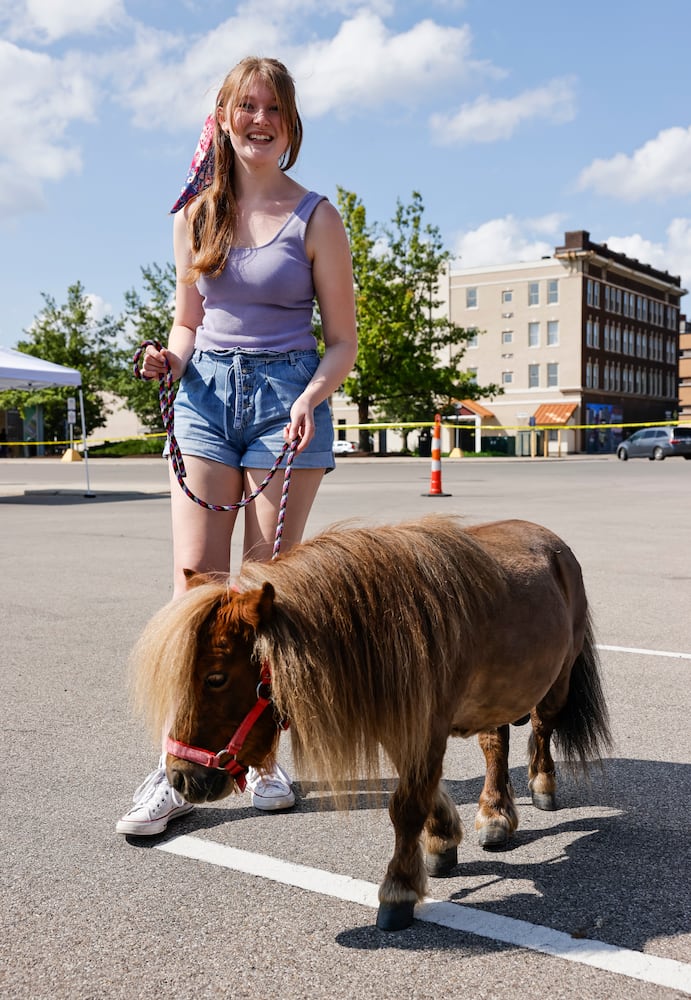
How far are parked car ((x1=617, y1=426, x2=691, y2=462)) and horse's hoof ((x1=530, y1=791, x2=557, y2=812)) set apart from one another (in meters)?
38.7

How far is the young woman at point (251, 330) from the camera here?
3129mm

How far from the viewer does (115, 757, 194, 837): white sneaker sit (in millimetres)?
3094

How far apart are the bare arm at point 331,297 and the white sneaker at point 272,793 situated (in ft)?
4.12

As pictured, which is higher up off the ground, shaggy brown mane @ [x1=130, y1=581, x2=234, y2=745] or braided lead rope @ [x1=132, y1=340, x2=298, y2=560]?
braided lead rope @ [x1=132, y1=340, x2=298, y2=560]

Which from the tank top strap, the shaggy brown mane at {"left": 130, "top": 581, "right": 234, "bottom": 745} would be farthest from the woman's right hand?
the shaggy brown mane at {"left": 130, "top": 581, "right": 234, "bottom": 745}

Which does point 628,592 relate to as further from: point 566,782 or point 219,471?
point 219,471

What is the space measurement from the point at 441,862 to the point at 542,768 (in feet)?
2.35

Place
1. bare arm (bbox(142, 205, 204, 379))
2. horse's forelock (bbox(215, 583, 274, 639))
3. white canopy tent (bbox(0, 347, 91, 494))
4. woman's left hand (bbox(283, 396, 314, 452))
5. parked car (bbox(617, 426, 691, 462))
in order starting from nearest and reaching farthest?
horse's forelock (bbox(215, 583, 274, 639)), woman's left hand (bbox(283, 396, 314, 452)), bare arm (bbox(142, 205, 204, 379)), white canopy tent (bbox(0, 347, 91, 494)), parked car (bbox(617, 426, 691, 462))

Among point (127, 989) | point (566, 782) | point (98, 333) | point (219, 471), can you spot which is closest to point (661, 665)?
point (566, 782)

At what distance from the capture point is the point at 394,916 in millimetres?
2467

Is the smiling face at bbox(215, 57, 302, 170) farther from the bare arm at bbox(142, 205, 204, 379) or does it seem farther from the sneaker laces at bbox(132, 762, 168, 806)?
the sneaker laces at bbox(132, 762, 168, 806)

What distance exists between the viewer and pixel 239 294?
3.16 m

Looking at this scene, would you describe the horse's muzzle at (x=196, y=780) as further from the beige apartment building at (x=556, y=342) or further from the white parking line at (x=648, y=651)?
the beige apartment building at (x=556, y=342)

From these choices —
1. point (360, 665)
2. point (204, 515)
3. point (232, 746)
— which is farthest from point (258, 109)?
point (232, 746)
